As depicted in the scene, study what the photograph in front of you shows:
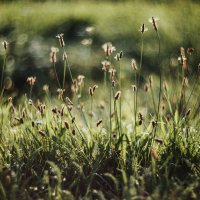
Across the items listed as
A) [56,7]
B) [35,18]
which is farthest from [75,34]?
[56,7]

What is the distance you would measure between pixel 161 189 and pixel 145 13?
26.7ft

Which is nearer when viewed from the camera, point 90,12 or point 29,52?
point 29,52

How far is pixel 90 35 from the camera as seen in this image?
29.0ft

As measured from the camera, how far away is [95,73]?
23.1 ft

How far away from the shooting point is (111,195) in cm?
251

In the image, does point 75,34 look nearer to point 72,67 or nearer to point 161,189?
point 72,67

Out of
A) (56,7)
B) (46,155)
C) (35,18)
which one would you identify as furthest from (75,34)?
(46,155)

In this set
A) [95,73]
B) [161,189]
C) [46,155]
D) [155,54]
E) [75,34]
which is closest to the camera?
[161,189]

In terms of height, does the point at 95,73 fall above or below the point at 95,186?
below

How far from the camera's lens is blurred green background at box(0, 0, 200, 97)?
6.91 meters

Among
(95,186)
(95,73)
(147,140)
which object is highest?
(147,140)

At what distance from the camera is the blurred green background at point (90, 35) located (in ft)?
22.7

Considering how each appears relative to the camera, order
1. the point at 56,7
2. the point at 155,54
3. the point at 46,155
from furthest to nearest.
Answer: the point at 56,7, the point at 155,54, the point at 46,155

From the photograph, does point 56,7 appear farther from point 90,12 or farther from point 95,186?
point 95,186
